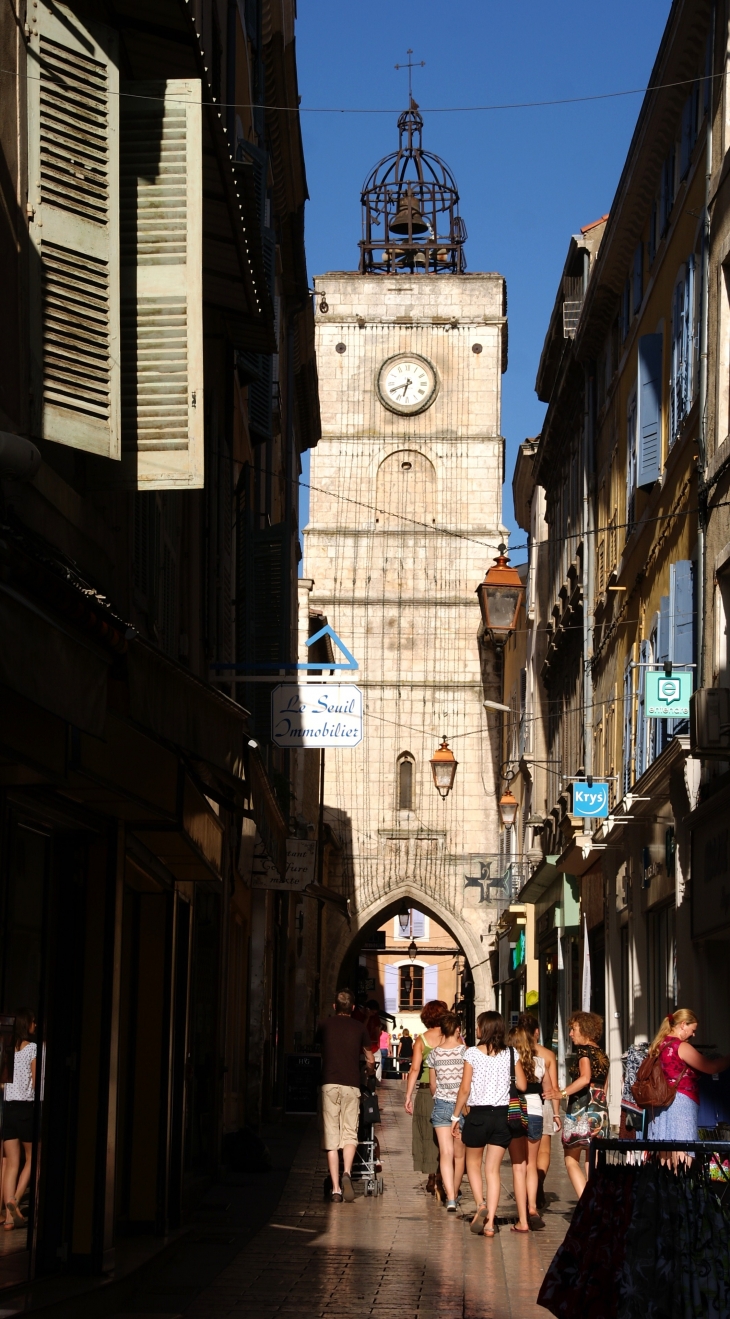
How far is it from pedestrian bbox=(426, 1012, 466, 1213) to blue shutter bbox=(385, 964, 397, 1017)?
5993cm

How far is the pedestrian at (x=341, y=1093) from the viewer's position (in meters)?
14.4

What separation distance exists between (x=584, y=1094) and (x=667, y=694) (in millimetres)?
4360

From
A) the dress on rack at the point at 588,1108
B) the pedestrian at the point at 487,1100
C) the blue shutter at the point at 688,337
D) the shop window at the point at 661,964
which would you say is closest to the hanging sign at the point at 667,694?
the blue shutter at the point at 688,337

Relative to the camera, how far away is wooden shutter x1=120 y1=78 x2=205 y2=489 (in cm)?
775

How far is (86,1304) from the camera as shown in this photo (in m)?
8.20

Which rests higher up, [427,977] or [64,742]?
[427,977]

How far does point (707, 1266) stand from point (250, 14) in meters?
16.9

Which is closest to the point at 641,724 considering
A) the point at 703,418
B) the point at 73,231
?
the point at 703,418

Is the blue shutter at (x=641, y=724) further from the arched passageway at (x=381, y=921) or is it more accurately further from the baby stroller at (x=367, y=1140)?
the arched passageway at (x=381, y=921)

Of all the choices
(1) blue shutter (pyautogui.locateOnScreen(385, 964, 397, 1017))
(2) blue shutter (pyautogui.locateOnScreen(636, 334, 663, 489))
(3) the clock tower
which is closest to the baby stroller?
(2) blue shutter (pyautogui.locateOnScreen(636, 334, 663, 489))

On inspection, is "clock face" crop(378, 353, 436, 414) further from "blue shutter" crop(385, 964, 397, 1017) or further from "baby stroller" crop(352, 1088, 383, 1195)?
"baby stroller" crop(352, 1088, 383, 1195)

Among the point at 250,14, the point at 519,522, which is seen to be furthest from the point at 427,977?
the point at 250,14

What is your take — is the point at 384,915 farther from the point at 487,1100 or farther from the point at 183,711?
the point at 183,711

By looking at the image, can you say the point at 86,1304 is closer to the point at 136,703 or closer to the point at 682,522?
the point at 136,703
